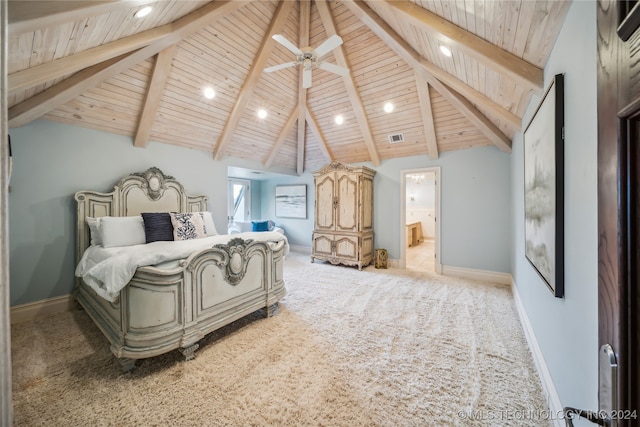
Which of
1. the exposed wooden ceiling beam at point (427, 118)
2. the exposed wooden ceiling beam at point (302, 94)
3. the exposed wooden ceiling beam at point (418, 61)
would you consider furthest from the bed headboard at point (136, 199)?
the exposed wooden ceiling beam at point (427, 118)

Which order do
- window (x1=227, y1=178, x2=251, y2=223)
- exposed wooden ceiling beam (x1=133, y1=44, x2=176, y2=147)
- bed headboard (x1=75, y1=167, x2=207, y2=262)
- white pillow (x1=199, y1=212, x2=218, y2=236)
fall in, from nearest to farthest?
exposed wooden ceiling beam (x1=133, y1=44, x2=176, y2=147), bed headboard (x1=75, y1=167, x2=207, y2=262), white pillow (x1=199, y1=212, x2=218, y2=236), window (x1=227, y1=178, x2=251, y2=223)

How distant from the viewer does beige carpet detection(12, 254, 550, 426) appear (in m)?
1.58

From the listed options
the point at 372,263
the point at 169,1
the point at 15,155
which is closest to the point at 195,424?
the point at 169,1

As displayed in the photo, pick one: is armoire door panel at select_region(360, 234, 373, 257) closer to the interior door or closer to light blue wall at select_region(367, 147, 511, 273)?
light blue wall at select_region(367, 147, 511, 273)

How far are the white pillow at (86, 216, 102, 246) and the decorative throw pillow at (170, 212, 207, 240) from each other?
79 centimetres

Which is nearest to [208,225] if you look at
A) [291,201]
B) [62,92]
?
[62,92]

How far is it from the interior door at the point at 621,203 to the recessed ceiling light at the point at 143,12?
302cm

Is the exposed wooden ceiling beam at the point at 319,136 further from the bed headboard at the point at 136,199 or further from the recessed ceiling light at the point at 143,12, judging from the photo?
the recessed ceiling light at the point at 143,12

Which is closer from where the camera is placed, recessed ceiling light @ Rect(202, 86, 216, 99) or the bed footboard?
the bed footboard

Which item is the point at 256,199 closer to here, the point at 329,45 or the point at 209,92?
the point at 209,92

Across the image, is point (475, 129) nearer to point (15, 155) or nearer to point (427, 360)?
point (427, 360)

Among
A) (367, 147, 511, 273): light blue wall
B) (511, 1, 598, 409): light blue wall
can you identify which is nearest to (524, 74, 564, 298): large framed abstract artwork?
(511, 1, 598, 409): light blue wall

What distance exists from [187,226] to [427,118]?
4087 mm

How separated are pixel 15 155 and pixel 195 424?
3641 mm
